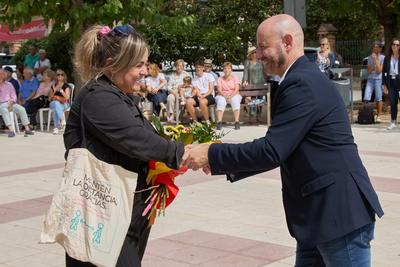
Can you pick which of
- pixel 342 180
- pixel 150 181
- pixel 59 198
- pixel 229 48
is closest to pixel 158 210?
pixel 150 181

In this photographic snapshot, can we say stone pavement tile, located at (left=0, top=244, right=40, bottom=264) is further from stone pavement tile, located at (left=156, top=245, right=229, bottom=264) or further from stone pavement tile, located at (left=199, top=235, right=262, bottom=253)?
stone pavement tile, located at (left=199, top=235, right=262, bottom=253)

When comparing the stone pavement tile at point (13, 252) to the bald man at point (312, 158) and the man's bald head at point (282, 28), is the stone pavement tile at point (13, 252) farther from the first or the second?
the man's bald head at point (282, 28)

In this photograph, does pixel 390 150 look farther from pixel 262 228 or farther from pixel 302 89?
pixel 302 89

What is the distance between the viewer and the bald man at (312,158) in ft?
9.83

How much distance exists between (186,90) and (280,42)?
44.1 ft

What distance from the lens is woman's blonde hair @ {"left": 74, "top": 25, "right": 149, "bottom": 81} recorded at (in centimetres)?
315

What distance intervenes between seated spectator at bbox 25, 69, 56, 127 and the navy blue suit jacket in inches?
569

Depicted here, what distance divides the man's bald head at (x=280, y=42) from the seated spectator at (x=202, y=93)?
41.9ft

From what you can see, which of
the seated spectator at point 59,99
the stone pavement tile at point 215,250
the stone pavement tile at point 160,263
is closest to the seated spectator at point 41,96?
the seated spectator at point 59,99

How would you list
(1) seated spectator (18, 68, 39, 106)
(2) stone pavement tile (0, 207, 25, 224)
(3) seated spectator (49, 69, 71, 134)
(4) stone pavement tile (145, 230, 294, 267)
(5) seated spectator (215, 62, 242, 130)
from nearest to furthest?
1. (4) stone pavement tile (145, 230, 294, 267)
2. (2) stone pavement tile (0, 207, 25, 224)
3. (5) seated spectator (215, 62, 242, 130)
4. (3) seated spectator (49, 69, 71, 134)
5. (1) seated spectator (18, 68, 39, 106)

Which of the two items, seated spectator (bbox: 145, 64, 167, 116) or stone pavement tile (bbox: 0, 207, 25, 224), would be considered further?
seated spectator (bbox: 145, 64, 167, 116)

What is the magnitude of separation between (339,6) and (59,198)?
1743 centimetres

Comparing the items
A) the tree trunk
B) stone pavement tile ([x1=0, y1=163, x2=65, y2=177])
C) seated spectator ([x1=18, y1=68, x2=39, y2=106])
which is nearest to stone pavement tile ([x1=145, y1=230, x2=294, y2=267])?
stone pavement tile ([x1=0, y1=163, x2=65, y2=177])

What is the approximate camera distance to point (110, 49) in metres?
3.16
